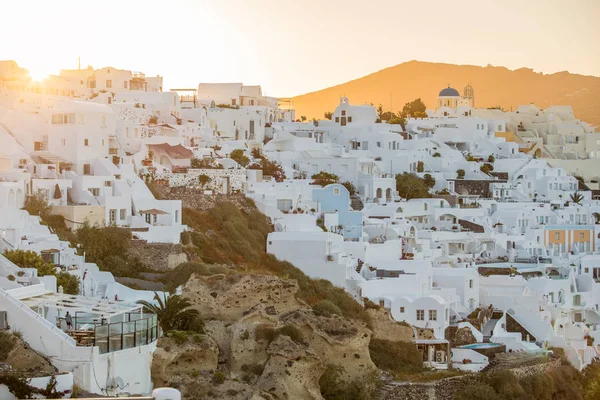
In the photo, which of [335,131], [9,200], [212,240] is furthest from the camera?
[335,131]

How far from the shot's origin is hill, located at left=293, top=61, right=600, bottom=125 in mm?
106500

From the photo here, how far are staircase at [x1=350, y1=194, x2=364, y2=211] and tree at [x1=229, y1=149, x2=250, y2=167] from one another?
3.96 meters

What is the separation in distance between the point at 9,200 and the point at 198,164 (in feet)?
33.0

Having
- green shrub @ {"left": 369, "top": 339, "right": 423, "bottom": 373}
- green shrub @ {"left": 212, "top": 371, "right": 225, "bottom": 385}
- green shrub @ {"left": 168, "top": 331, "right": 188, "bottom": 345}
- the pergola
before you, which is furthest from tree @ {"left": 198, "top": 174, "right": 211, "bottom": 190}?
green shrub @ {"left": 212, "top": 371, "right": 225, "bottom": 385}

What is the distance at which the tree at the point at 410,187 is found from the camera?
41.5m

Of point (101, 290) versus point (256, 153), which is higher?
point (256, 153)

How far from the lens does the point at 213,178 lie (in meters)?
32.4

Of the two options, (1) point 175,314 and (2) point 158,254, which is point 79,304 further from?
(2) point 158,254

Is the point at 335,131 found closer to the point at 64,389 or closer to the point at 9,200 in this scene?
the point at 9,200

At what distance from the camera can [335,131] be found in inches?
1848

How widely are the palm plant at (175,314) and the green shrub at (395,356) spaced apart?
182 inches

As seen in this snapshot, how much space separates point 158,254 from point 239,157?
467 inches

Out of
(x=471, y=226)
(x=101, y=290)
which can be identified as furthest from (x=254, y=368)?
(x=471, y=226)

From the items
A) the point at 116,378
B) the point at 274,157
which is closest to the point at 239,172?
the point at 274,157
